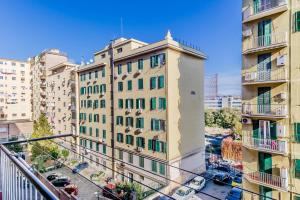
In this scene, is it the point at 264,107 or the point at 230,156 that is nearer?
the point at 264,107

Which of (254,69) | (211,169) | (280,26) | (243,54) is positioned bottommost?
(211,169)

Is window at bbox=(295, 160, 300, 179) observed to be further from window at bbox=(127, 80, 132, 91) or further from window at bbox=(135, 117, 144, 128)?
window at bbox=(127, 80, 132, 91)

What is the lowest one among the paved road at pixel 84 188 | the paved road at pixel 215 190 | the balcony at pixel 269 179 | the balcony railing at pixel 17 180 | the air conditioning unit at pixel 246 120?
the paved road at pixel 84 188

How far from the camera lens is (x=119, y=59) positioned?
19828mm

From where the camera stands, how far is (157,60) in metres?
16.6

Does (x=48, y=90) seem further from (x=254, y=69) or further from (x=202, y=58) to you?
(x=254, y=69)

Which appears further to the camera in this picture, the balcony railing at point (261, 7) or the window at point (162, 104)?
the window at point (162, 104)

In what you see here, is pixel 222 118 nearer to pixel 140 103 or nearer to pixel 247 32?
pixel 140 103

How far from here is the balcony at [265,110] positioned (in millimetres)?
9510

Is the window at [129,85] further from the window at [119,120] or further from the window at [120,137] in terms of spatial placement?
the window at [120,137]

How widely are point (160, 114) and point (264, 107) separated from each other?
7971 millimetres

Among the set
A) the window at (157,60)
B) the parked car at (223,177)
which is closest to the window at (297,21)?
the window at (157,60)

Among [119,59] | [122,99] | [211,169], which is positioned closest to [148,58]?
[119,59]

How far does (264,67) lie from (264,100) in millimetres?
1699
